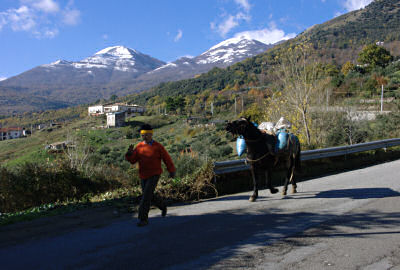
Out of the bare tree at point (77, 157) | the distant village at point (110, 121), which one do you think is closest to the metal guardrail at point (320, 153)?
the bare tree at point (77, 157)

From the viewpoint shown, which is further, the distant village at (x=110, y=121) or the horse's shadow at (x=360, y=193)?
the distant village at (x=110, y=121)

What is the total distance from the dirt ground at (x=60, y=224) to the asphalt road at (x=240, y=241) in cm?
24

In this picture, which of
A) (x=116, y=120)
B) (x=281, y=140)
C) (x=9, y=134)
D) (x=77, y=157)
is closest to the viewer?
(x=281, y=140)

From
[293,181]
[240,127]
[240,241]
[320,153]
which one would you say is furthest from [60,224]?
[320,153]

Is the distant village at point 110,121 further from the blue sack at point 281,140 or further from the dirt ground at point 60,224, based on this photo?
the dirt ground at point 60,224

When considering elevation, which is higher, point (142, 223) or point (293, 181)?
point (293, 181)

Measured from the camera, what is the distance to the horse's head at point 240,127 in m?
7.12

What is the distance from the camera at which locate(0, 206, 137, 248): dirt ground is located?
17.5 feet

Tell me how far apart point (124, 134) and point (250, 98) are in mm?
31019

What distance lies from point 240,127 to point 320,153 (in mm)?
5861

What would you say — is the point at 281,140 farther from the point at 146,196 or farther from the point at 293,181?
the point at 146,196

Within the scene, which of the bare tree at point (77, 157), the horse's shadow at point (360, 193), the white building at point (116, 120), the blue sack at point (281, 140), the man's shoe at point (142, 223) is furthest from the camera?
the white building at point (116, 120)

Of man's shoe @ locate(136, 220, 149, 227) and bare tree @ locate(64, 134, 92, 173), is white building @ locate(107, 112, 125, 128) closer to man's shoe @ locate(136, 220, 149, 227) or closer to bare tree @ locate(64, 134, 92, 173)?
bare tree @ locate(64, 134, 92, 173)

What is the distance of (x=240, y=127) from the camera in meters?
7.23
